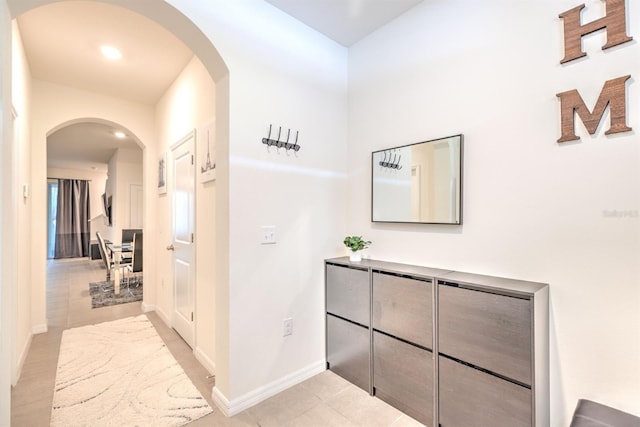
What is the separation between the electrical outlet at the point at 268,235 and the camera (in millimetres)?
2002

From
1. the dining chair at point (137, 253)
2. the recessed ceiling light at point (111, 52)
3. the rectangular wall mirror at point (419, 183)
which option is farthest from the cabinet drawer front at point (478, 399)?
the dining chair at point (137, 253)

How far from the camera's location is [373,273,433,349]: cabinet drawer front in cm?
171

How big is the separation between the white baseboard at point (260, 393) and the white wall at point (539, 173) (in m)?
1.10

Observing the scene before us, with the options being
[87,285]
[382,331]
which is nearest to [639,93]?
[382,331]

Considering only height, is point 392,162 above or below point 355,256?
above

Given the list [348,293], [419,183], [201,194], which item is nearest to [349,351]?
[348,293]

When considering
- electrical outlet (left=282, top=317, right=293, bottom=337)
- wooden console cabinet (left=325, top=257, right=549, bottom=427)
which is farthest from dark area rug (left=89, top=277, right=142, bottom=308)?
wooden console cabinet (left=325, top=257, right=549, bottom=427)

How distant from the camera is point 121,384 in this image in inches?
84.9

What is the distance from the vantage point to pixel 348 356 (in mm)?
2188

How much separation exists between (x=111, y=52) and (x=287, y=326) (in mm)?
2769

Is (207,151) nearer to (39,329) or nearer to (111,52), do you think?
(111,52)

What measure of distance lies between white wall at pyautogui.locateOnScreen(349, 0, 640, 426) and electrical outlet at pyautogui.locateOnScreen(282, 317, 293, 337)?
90 cm

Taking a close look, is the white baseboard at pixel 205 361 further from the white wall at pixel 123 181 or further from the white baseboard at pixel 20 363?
the white wall at pixel 123 181

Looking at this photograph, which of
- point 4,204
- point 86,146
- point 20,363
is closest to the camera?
point 4,204
